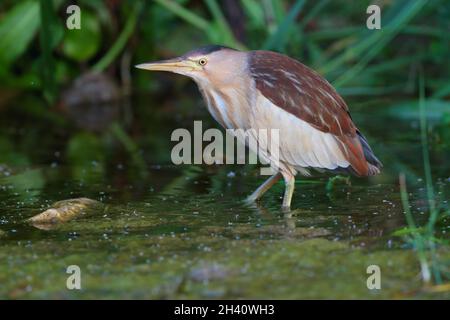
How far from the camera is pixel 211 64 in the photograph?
5348 millimetres

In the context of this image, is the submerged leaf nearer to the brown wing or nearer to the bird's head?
the bird's head

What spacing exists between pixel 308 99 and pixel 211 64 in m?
0.60

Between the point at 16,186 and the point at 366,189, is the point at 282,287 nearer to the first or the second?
the point at 366,189

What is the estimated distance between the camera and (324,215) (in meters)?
4.95

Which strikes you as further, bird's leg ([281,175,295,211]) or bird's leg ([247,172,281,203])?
bird's leg ([247,172,281,203])

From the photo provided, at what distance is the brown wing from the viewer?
521 centimetres

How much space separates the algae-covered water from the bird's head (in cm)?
74

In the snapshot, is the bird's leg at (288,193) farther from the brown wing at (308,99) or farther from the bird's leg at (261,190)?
the brown wing at (308,99)

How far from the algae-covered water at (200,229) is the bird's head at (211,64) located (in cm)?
74

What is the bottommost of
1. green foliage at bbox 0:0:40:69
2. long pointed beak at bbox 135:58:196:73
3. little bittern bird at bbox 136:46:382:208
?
little bittern bird at bbox 136:46:382:208

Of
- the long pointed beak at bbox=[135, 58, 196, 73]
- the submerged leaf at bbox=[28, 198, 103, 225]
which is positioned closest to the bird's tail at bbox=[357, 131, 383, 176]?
the long pointed beak at bbox=[135, 58, 196, 73]

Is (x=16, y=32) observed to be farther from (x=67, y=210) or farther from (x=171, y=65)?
(x=67, y=210)

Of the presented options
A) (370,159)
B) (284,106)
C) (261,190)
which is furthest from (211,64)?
(370,159)

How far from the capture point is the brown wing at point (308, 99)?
521 centimetres
